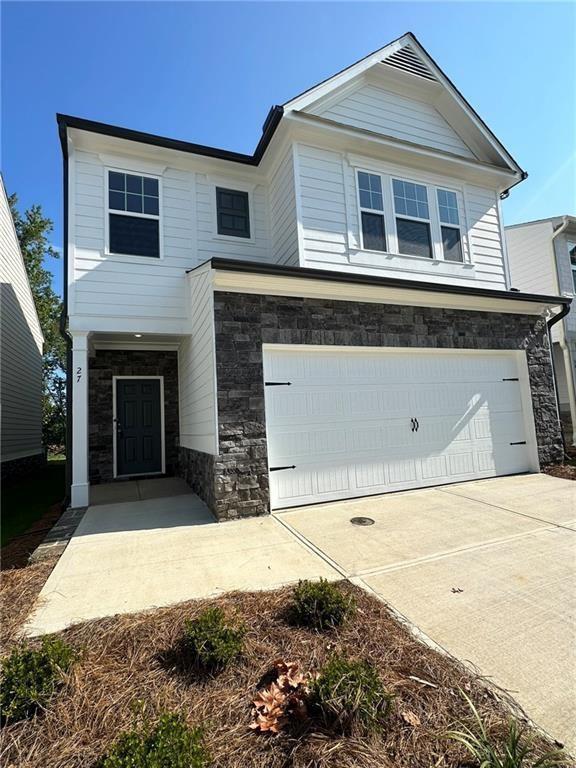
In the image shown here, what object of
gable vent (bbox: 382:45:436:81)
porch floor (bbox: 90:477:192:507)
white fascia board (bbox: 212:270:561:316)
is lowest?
porch floor (bbox: 90:477:192:507)

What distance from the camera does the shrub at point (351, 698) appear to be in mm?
1633

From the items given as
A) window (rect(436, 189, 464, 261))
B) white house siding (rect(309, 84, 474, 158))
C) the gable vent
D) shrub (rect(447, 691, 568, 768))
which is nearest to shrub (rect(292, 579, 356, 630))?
shrub (rect(447, 691, 568, 768))

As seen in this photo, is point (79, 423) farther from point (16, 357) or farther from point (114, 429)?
point (16, 357)

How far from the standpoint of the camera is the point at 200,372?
6098 millimetres

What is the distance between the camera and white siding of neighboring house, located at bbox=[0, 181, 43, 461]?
9680mm

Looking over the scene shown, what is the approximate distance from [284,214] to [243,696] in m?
6.84

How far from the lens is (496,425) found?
6.95 meters

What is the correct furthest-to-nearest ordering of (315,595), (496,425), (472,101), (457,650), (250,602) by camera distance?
(472,101) < (496,425) < (250,602) < (315,595) < (457,650)

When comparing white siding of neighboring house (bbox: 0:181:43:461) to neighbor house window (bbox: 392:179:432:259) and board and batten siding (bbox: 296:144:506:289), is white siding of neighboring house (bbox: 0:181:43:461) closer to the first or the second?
board and batten siding (bbox: 296:144:506:289)

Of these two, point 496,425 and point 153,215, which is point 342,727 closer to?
point 496,425

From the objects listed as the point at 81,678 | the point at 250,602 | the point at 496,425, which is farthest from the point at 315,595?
the point at 496,425

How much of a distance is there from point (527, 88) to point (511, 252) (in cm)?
774

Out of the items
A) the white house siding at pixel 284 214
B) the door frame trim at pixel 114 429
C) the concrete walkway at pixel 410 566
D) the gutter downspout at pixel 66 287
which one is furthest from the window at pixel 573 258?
the gutter downspout at pixel 66 287

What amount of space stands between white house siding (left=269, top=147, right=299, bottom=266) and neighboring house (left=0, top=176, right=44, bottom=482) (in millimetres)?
7282
